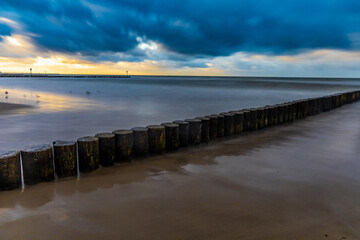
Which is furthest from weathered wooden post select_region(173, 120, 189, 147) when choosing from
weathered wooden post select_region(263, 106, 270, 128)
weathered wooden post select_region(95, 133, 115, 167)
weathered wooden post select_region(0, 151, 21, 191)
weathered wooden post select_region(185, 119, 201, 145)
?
weathered wooden post select_region(263, 106, 270, 128)

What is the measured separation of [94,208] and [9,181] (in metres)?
1.39

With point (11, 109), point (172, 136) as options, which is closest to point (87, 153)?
point (172, 136)

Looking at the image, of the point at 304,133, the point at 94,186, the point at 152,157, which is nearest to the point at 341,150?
the point at 304,133

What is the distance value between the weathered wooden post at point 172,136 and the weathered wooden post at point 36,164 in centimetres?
232

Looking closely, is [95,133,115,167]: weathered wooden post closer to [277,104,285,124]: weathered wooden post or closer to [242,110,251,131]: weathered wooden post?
[242,110,251,131]: weathered wooden post

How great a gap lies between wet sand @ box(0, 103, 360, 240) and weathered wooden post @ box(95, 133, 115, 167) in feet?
0.48

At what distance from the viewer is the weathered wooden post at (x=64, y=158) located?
3.66 metres

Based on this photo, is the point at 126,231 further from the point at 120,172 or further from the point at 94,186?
the point at 120,172

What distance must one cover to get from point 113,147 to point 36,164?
49.3 inches

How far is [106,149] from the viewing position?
165 inches

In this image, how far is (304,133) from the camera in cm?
722

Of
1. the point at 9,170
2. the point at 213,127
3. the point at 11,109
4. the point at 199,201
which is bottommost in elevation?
the point at 199,201

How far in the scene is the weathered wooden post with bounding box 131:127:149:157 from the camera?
4.58m

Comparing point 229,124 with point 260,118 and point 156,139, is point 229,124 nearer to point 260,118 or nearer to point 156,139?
point 260,118
